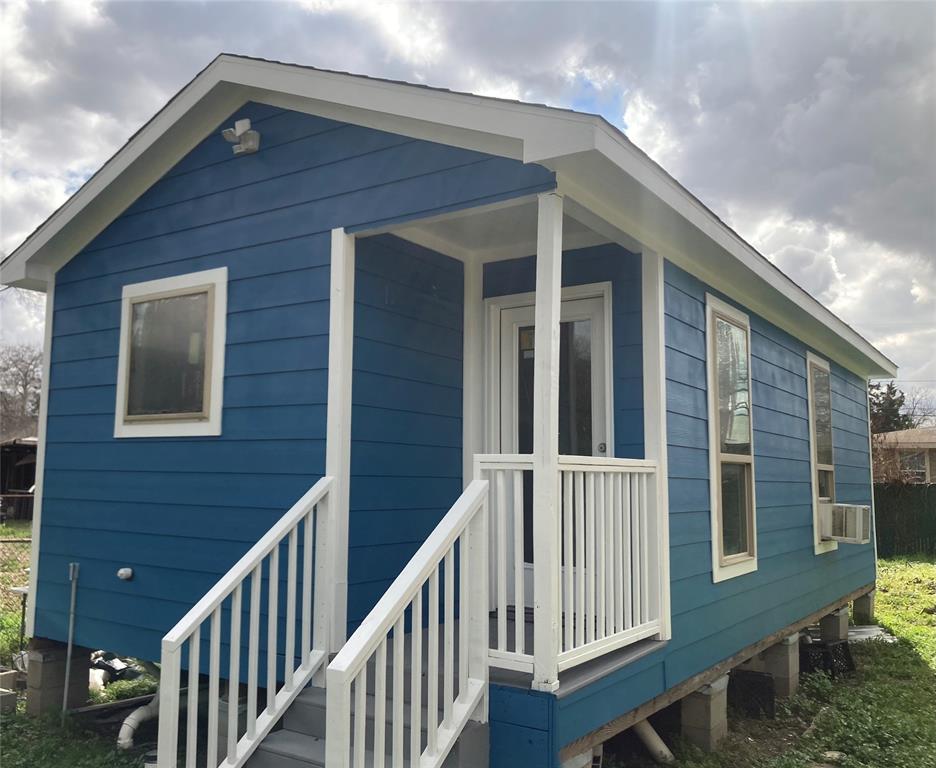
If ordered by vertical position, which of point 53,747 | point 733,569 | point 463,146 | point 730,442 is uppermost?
point 463,146

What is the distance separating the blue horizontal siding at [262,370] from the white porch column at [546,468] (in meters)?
0.43

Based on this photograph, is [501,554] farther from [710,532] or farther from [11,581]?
[11,581]

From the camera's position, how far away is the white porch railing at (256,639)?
2977 millimetres

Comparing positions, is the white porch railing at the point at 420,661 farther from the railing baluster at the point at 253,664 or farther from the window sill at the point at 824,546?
the window sill at the point at 824,546

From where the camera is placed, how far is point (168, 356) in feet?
15.1

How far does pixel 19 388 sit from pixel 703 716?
3597cm

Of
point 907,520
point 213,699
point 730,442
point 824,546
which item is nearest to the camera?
point 213,699

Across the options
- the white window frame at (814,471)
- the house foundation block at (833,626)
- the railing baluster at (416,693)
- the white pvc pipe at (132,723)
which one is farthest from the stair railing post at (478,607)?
the house foundation block at (833,626)

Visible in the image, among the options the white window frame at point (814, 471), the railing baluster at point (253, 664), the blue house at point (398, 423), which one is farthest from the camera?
the white window frame at point (814, 471)

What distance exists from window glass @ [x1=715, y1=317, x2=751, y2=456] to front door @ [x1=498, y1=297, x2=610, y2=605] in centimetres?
94

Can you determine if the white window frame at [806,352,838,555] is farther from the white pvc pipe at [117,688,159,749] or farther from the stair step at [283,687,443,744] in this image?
the white pvc pipe at [117,688,159,749]

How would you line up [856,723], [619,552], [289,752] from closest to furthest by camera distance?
[289,752] → [619,552] → [856,723]

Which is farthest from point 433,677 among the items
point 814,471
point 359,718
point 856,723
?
point 814,471

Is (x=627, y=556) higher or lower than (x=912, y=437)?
lower
